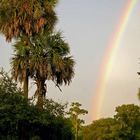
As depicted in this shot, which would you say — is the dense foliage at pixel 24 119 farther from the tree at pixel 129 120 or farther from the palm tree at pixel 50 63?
the tree at pixel 129 120

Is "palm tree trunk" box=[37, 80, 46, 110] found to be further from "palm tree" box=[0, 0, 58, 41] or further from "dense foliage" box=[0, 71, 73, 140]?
"palm tree" box=[0, 0, 58, 41]

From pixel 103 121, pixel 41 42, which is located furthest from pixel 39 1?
pixel 103 121

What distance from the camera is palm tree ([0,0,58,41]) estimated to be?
3684 cm

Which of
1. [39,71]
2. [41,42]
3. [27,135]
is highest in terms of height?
[41,42]

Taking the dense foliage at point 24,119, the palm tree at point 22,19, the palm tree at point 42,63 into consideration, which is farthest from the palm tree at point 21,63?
the dense foliage at point 24,119

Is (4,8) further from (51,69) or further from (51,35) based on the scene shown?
(51,69)

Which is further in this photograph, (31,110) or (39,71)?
(39,71)

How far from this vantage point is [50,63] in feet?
113

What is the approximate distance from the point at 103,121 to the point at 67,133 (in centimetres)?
6124

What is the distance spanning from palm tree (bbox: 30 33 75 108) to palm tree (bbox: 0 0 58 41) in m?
1.71

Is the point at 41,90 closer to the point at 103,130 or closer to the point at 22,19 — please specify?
the point at 22,19

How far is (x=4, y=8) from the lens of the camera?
122 feet

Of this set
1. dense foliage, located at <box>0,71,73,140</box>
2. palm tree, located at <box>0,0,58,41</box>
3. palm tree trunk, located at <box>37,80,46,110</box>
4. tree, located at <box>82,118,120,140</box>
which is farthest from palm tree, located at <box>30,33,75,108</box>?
tree, located at <box>82,118,120,140</box>

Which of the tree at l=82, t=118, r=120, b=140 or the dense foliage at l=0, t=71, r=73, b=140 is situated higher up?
the tree at l=82, t=118, r=120, b=140
